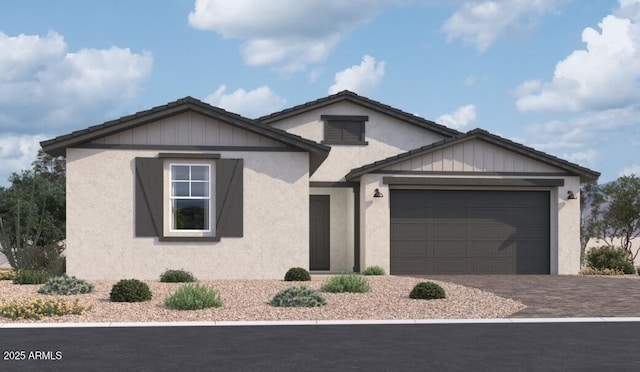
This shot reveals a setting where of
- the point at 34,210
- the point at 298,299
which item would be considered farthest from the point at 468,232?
the point at 34,210

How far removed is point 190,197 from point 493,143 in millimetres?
9067

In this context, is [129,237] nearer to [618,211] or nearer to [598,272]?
[598,272]

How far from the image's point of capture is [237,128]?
64.4ft

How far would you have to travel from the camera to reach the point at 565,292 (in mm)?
16781

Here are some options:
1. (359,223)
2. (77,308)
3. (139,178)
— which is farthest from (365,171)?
(77,308)

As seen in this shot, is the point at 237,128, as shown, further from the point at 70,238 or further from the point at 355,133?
the point at 355,133

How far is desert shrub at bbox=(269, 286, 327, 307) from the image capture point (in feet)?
46.0

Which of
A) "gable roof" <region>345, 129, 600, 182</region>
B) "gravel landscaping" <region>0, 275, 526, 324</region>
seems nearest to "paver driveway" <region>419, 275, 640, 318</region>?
"gravel landscaping" <region>0, 275, 526, 324</region>

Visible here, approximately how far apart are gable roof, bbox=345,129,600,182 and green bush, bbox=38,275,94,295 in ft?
29.7

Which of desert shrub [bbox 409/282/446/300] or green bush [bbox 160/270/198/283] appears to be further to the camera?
green bush [bbox 160/270/198/283]

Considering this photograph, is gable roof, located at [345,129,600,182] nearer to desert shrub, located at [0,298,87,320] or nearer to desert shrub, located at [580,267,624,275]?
desert shrub, located at [580,267,624,275]

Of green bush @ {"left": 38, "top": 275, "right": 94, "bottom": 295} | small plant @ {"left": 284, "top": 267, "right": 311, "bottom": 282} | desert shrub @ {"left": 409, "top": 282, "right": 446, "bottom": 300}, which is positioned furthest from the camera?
small plant @ {"left": 284, "top": 267, "right": 311, "bottom": 282}

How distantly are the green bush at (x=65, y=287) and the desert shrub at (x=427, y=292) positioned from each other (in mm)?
6823

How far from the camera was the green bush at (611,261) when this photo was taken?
2400cm
